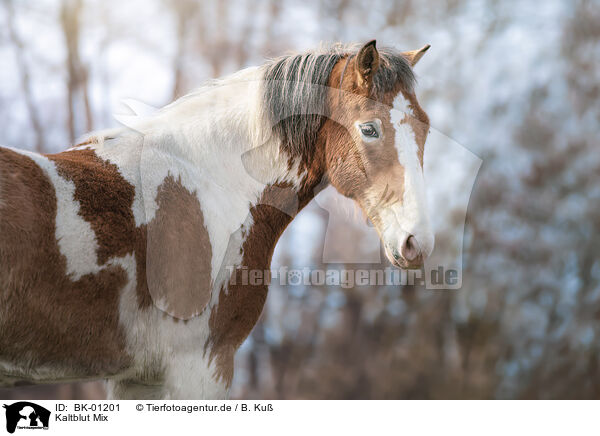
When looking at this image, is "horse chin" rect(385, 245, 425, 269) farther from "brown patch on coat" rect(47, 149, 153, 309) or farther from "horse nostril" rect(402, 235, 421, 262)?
"brown patch on coat" rect(47, 149, 153, 309)

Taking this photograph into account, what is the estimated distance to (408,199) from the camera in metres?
1.71

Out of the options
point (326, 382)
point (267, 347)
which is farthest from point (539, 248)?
point (267, 347)

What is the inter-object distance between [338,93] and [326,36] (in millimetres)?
2731

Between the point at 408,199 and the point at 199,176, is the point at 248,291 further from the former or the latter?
the point at 408,199

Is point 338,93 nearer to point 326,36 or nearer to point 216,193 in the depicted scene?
point 216,193

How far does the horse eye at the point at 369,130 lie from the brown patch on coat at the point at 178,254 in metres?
0.67

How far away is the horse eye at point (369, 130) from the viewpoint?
178cm

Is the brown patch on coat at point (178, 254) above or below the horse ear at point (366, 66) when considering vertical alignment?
below

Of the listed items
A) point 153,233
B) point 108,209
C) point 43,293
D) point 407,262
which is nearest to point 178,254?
point 153,233

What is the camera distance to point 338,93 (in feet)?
6.15
